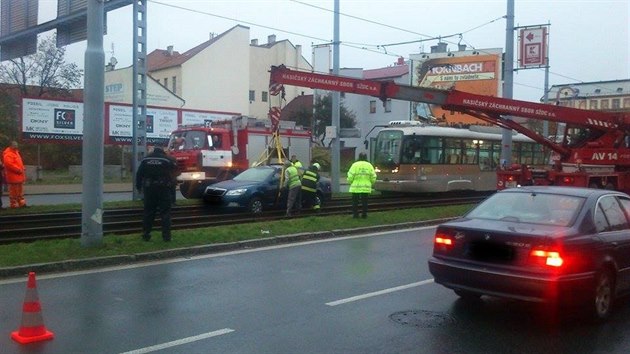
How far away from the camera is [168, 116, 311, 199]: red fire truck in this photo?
2402 centimetres

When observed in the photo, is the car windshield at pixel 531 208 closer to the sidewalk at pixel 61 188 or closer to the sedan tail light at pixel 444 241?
the sedan tail light at pixel 444 241

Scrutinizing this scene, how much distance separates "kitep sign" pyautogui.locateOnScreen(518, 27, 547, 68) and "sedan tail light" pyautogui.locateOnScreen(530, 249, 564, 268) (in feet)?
81.4

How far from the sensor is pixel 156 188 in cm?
1260

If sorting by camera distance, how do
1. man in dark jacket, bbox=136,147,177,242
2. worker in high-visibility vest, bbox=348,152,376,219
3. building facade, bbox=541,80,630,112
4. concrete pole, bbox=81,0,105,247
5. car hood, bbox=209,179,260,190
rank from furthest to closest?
building facade, bbox=541,80,630,112 < car hood, bbox=209,179,260,190 < worker in high-visibility vest, bbox=348,152,376,219 < man in dark jacket, bbox=136,147,177,242 < concrete pole, bbox=81,0,105,247

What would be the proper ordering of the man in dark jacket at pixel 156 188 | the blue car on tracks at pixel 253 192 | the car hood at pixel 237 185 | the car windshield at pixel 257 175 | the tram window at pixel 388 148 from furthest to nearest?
the tram window at pixel 388 148 < the car windshield at pixel 257 175 < the car hood at pixel 237 185 < the blue car on tracks at pixel 253 192 < the man in dark jacket at pixel 156 188

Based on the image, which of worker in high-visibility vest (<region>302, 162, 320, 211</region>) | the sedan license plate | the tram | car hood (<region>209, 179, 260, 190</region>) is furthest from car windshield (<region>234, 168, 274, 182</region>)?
the sedan license plate

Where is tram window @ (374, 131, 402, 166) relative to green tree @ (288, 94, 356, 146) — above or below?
below

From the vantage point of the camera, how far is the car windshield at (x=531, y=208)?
8.01 meters

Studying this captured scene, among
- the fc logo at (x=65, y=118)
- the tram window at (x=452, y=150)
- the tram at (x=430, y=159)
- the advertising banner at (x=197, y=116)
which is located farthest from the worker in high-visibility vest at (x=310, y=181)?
the advertising banner at (x=197, y=116)

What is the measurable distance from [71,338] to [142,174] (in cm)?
609

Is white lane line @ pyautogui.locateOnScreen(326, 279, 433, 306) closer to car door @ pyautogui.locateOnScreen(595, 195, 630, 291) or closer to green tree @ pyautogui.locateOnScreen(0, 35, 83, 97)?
car door @ pyautogui.locateOnScreen(595, 195, 630, 291)

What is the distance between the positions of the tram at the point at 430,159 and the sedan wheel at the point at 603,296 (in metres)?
19.9

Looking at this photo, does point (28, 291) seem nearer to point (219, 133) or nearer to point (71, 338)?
point (71, 338)

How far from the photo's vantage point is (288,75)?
18.8 meters
